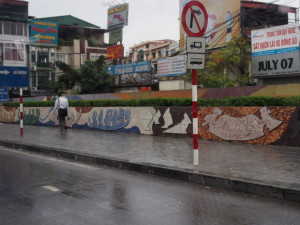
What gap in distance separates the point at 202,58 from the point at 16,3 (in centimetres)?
4448

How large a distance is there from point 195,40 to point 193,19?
416mm

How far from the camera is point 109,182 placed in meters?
6.73

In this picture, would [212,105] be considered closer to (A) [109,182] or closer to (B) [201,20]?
(B) [201,20]

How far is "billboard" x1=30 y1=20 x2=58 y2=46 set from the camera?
48188 millimetres

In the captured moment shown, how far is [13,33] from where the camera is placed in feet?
152

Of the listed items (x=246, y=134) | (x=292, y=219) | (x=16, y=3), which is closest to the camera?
(x=292, y=219)

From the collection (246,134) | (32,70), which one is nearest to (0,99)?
(246,134)

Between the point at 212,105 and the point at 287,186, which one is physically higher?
the point at 212,105

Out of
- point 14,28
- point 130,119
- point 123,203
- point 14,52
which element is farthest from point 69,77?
point 123,203

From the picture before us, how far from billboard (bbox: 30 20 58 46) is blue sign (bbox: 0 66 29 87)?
33873mm

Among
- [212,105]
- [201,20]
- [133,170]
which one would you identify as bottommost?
[133,170]

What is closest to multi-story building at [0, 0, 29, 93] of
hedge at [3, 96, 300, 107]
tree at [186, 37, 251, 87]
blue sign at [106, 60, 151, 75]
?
Result: blue sign at [106, 60, 151, 75]

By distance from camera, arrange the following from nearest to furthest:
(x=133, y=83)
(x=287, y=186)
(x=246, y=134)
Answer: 1. (x=287, y=186)
2. (x=246, y=134)
3. (x=133, y=83)

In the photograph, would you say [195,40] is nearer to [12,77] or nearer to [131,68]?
[12,77]
